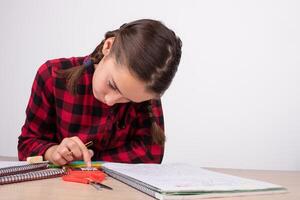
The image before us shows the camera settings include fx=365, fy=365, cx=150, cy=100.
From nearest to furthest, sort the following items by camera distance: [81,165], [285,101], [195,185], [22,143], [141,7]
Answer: [195,185], [81,165], [22,143], [285,101], [141,7]

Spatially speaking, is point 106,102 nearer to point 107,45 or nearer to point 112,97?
A: point 112,97

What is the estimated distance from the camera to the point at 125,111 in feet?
3.58

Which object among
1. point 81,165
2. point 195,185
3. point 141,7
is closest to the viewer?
point 195,185

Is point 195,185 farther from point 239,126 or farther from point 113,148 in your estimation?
point 239,126

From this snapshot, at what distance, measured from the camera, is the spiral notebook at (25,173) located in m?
0.61

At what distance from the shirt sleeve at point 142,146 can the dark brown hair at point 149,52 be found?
0.86ft

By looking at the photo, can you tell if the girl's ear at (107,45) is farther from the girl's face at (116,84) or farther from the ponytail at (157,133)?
the ponytail at (157,133)

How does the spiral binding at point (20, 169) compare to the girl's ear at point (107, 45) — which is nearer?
the spiral binding at point (20, 169)

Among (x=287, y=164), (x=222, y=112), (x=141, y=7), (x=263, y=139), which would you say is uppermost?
(x=141, y=7)

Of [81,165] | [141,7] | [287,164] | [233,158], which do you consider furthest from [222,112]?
[81,165]

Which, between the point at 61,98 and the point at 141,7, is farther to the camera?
the point at 141,7

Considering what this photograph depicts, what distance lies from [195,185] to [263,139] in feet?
4.23

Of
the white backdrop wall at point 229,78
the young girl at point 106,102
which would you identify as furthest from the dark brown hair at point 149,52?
the white backdrop wall at point 229,78

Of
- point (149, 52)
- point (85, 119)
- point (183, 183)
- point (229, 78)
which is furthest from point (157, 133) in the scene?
point (229, 78)
